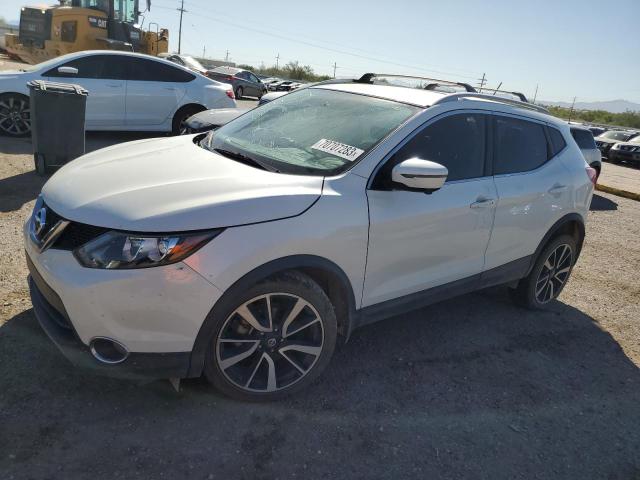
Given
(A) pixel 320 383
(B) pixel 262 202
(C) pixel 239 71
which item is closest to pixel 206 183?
(B) pixel 262 202

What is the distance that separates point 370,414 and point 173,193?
1.57 m

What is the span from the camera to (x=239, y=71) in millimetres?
25984

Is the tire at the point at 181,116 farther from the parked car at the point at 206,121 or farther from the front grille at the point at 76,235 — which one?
the front grille at the point at 76,235

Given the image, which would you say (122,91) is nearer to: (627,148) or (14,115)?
(14,115)

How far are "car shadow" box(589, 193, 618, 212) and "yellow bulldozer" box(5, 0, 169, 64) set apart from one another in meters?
13.1

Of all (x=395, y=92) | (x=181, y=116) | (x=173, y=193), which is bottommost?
(x=181, y=116)

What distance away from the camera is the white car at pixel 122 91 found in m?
8.01

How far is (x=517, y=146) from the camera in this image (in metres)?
3.84

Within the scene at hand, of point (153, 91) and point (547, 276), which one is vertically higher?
point (153, 91)

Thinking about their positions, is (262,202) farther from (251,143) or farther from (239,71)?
(239,71)

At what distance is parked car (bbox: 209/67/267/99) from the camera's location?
82.4 ft

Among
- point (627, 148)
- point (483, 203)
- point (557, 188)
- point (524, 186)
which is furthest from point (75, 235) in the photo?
point (627, 148)

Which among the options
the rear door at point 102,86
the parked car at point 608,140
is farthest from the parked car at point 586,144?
the parked car at point 608,140

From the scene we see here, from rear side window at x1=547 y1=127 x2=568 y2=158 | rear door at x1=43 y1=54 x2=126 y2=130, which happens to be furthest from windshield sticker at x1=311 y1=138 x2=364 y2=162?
rear door at x1=43 y1=54 x2=126 y2=130
